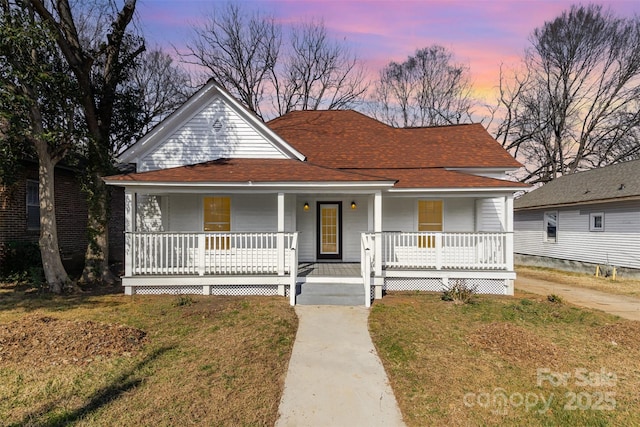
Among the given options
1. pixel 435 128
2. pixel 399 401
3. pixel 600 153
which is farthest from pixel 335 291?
pixel 600 153

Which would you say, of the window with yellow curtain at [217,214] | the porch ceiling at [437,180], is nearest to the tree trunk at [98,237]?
the window with yellow curtain at [217,214]

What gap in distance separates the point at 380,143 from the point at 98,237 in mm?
10490

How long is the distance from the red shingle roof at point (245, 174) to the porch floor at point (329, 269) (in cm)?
259

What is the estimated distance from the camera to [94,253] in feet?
34.9

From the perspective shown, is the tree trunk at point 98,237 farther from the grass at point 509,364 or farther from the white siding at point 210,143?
the grass at point 509,364

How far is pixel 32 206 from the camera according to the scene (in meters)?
11.7

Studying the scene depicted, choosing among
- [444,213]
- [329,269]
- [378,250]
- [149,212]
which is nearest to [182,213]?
[149,212]

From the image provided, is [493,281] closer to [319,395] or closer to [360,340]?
[360,340]

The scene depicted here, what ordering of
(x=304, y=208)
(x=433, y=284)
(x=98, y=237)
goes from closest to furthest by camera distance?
(x=433, y=284), (x=98, y=237), (x=304, y=208)

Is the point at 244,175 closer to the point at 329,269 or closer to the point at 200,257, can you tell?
the point at 200,257

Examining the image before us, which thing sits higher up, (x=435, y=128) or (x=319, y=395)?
(x=435, y=128)

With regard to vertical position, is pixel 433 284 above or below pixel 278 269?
below

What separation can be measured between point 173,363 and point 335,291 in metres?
4.35

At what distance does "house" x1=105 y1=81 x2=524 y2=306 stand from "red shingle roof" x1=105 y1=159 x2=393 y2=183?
52mm
